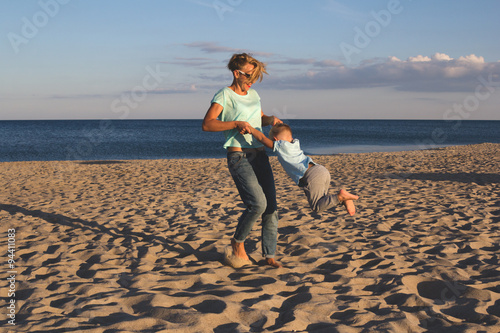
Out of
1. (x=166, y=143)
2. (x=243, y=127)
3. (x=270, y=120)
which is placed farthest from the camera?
(x=166, y=143)

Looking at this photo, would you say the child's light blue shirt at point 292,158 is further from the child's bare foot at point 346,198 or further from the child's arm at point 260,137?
the child's bare foot at point 346,198

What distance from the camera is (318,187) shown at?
3379 mm

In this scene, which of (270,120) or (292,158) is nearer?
(292,158)

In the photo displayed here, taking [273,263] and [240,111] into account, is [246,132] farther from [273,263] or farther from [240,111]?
[273,263]

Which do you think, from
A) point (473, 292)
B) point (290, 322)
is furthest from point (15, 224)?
Result: point (473, 292)

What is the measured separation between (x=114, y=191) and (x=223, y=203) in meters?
2.91

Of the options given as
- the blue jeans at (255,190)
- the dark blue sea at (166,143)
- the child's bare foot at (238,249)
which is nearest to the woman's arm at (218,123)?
the blue jeans at (255,190)

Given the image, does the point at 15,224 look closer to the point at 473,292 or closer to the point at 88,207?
the point at 88,207

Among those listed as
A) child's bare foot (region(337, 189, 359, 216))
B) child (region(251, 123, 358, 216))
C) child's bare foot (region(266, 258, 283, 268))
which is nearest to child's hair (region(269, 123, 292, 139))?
child (region(251, 123, 358, 216))

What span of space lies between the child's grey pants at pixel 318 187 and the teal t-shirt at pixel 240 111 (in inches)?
19.4

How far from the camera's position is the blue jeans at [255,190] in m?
3.39

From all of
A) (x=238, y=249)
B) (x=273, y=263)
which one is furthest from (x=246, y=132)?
(x=273, y=263)

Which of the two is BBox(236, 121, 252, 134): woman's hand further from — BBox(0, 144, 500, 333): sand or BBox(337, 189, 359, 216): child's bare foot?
BBox(0, 144, 500, 333): sand

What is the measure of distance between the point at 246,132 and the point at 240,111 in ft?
0.92
